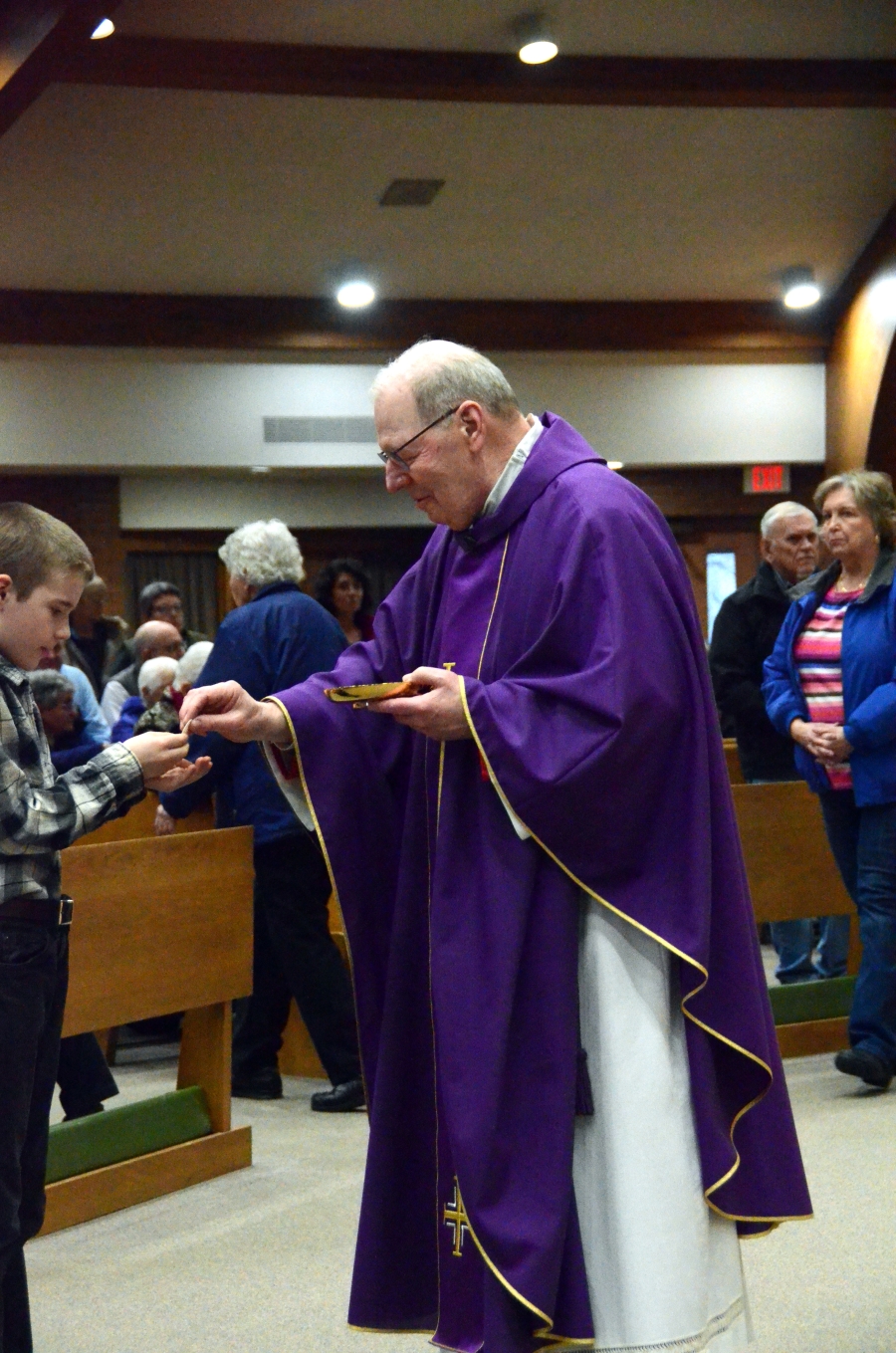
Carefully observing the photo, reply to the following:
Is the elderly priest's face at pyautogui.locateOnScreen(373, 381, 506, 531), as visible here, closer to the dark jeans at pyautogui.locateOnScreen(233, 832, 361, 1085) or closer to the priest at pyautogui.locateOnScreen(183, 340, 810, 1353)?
the priest at pyautogui.locateOnScreen(183, 340, 810, 1353)

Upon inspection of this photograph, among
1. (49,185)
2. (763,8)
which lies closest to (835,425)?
(763,8)

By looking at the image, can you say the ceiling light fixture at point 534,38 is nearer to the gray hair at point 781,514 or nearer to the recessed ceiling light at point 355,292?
the recessed ceiling light at point 355,292

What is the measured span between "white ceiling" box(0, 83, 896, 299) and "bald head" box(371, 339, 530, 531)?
189 inches

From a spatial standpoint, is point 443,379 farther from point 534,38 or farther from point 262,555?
point 534,38

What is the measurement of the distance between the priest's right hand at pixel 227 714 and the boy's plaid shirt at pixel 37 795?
147 mm

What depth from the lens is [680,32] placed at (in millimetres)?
6555

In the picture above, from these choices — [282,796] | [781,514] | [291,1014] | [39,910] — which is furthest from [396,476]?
[781,514]

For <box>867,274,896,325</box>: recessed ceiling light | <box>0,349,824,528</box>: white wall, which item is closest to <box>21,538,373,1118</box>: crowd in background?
<box>0,349,824,528</box>: white wall

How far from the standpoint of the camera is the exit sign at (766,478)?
896cm

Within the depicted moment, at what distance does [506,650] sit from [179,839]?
5.25 feet

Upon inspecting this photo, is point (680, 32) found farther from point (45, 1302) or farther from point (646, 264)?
point (45, 1302)

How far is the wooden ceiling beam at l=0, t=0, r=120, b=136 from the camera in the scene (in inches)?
208

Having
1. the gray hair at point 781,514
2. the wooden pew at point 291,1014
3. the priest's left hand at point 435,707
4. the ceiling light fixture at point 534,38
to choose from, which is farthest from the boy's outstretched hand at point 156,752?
the ceiling light fixture at point 534,38

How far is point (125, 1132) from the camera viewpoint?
347cm
